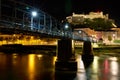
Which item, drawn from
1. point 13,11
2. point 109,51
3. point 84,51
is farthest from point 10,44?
point 13,11

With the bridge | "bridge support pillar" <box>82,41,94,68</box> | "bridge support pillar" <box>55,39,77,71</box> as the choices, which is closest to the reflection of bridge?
the bridge

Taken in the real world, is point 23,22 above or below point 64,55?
above

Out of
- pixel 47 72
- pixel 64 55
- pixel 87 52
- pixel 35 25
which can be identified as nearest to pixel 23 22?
pixel 35 25

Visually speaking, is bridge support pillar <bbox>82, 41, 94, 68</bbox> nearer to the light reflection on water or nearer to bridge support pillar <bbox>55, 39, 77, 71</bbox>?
the light reflection on water

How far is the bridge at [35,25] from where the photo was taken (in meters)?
31.7

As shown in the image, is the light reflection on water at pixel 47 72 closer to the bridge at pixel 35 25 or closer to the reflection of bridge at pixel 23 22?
the bridge at pixel 35 25

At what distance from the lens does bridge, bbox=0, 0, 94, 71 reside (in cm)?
3169

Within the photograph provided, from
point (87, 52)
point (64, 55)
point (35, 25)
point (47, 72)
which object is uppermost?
point (35, 25)

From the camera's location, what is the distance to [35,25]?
41.7 metres

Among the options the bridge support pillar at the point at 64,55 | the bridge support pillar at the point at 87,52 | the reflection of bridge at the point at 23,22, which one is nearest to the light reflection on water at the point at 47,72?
the bridge support pillar at the point at 64,55

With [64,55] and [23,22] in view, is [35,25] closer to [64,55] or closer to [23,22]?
[23,22]

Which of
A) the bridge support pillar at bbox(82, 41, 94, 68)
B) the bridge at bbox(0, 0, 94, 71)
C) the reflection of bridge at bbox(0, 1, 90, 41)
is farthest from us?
the bridge support pillar at bbox(82, 41, 94, 68)

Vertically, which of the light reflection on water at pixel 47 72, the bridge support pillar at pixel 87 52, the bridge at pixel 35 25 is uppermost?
the bridge at pixel 35 25

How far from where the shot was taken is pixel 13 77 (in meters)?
54.3
